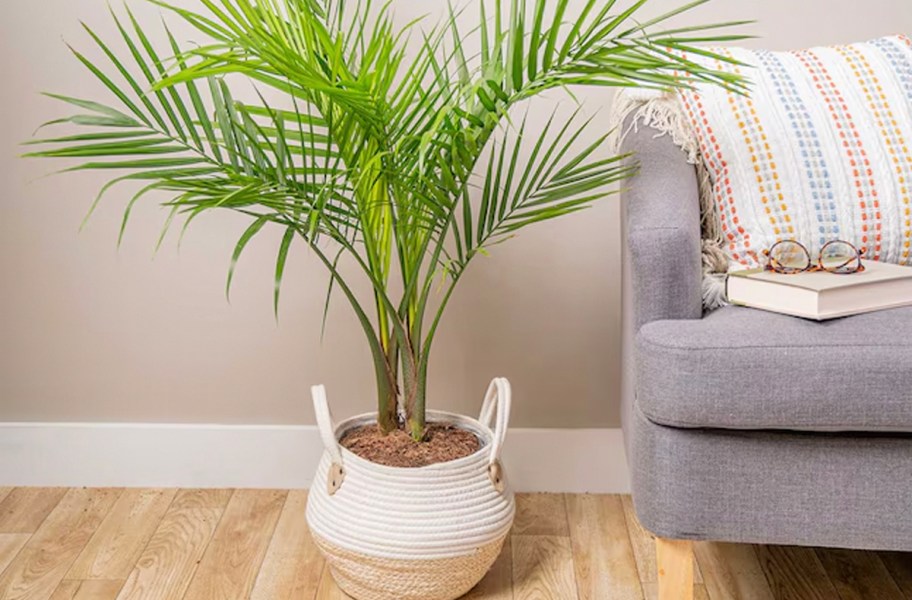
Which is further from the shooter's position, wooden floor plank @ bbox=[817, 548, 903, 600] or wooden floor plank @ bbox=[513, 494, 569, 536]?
wooden floor plank @ bbox=[513, 494, 569, 536]

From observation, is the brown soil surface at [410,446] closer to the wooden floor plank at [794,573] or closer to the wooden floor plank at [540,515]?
the wooden floor plank at [540,515]

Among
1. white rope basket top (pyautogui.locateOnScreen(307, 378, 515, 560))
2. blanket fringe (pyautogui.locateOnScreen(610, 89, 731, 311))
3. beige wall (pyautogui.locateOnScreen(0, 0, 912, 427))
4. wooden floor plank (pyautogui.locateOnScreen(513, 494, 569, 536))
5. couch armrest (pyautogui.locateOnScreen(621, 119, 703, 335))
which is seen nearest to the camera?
couch armrest (pyautogui.locateOnScreen(621, 119, 703, 335))

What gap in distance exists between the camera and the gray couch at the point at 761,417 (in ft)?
4.99

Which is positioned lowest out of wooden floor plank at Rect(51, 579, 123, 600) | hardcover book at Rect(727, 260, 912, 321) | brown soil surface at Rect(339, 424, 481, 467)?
wooden floor plank at Rect(51, 579, 123, 600)

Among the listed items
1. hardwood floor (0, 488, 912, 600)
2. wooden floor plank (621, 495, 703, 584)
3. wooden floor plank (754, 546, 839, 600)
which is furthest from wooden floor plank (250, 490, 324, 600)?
wooden floor plank (754, 546, 839, 600)

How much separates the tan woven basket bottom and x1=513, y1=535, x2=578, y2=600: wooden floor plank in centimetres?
11

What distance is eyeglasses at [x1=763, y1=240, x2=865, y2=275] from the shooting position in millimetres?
1710

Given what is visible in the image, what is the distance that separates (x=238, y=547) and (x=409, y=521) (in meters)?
0.47

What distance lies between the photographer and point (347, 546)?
1813 mm

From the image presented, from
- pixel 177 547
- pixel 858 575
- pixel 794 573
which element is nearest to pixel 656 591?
pixel 794 573

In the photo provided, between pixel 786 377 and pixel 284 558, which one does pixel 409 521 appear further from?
pixel 786 377

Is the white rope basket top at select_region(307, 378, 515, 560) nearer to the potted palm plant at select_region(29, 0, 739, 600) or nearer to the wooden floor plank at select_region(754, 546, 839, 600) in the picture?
the potted palm plant at select_region(29, 0, 739, 600)

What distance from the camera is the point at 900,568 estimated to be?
79.0 inches

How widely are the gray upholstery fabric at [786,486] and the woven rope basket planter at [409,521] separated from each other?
35cm
